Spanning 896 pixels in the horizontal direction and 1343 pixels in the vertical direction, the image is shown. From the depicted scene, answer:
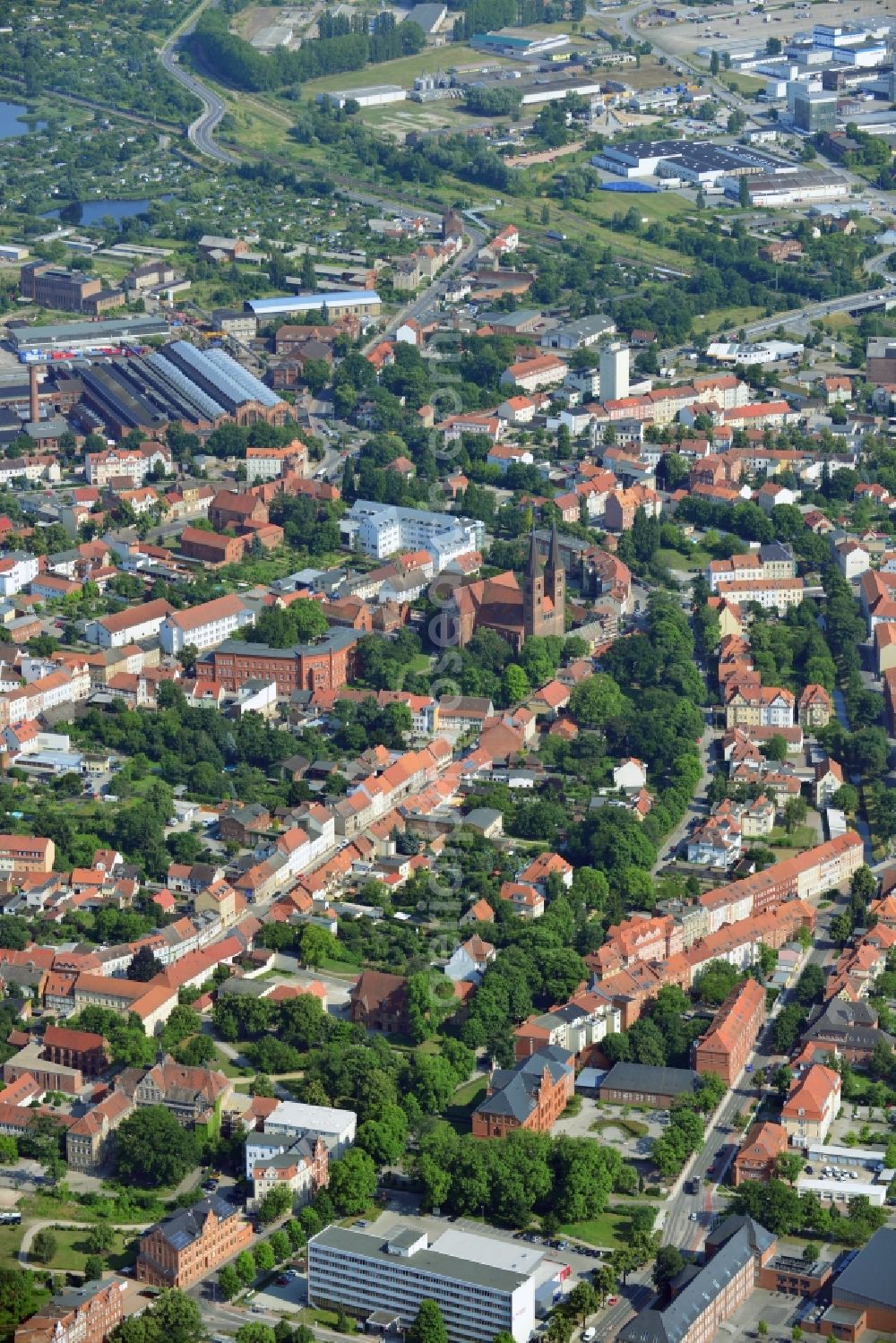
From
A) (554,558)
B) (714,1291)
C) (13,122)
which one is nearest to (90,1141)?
(714,1291)

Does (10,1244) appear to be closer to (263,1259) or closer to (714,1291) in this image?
(263,1259)

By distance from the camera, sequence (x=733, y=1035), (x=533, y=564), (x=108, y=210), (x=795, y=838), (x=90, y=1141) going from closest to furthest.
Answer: (x=90, y=1141)
(x=733, y=1035)
(x=795, y=838)
(x=533, y=564)
(x=108, y=210)

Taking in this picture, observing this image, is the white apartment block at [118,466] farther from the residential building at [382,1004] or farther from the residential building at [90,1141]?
the residential building at [90,1141]

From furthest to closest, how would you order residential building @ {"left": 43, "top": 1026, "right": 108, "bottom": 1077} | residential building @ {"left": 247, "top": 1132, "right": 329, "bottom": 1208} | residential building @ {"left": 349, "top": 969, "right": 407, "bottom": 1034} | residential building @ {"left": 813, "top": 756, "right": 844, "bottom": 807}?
residential building @ {"left": 813, "top": 756, "right": 844, "bottom": 807}
residential building @ {"left": 349, "top": 969, "right": 407, "bottom": 1034}
residential building @ {"left": 43, "top": 1026, "right": 108, "bottom": 1077}
residential building @ {"left": 247, "top": 1132, "right": 329, "bottom": 1208}

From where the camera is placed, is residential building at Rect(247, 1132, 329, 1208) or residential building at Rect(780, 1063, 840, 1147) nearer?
residential building at Rect(247, 1132, 329, 1208)

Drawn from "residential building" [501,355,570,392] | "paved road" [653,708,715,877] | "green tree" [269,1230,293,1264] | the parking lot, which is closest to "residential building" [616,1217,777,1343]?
the parking lot

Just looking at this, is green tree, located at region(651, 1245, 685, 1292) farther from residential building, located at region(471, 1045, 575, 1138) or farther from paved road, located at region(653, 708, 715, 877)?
paved road, located at region(653, 708, 715, 877)

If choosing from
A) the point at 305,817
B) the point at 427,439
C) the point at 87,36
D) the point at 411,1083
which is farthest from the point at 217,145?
the point at 411,1083
